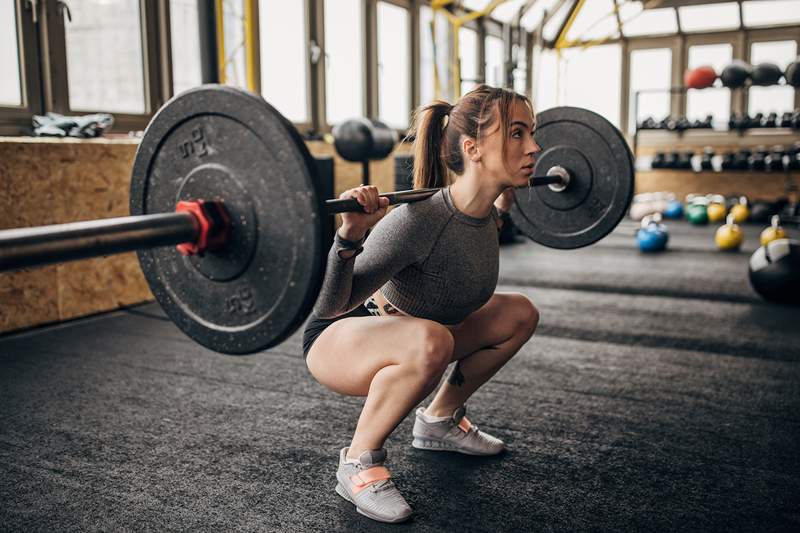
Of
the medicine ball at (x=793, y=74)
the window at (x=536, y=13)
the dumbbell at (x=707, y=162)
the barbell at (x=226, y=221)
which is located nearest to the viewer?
the barbell at (x=226, y=221)

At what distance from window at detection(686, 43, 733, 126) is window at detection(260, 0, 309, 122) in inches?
232

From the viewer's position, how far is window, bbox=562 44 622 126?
970cm

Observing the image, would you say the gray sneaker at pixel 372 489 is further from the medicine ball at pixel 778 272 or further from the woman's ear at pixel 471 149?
the medicine ball at pixel 778 272

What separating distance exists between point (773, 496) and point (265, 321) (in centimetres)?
108

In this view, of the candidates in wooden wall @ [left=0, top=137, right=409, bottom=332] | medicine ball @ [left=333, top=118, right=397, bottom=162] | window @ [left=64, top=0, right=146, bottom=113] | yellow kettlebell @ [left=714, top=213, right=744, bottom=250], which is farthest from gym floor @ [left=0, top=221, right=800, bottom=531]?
yellow kettlebell @ [left=714, top=213, right=744, bottom=250]

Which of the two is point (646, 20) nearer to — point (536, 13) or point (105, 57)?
point (536, 13)

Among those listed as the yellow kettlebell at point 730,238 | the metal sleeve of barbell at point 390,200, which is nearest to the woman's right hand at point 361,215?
the metal sleeve of barbell at point 390,200

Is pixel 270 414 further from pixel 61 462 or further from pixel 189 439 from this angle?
pixel 61 462

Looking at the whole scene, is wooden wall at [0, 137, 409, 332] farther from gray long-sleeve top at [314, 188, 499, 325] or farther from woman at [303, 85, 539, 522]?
gray long-sleeve top at [314, 188, 499, 325]

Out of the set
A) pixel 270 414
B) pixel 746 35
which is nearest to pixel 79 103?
pixel 270 414

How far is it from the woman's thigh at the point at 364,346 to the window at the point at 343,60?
440 centimetres

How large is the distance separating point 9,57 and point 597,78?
8.27 m

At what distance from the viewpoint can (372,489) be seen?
1.32 m

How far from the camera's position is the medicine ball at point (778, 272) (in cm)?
311
